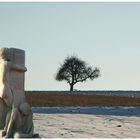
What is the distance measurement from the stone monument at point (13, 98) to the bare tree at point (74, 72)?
232 ft

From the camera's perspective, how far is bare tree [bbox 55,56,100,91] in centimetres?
8515

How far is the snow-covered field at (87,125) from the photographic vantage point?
658 inches

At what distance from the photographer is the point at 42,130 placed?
1717cm

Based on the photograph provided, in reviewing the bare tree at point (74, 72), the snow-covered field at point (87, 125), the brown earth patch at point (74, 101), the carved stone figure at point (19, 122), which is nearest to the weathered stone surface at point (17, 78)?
the carved stone figure at point (19, 122)

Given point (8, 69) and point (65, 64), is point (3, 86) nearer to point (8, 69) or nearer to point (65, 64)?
point (8, 69)

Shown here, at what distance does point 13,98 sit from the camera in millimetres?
13805

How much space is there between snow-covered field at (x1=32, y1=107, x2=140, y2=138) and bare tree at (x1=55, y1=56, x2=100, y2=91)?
60.8 m

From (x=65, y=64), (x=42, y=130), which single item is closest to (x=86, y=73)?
(x=65, y=64)

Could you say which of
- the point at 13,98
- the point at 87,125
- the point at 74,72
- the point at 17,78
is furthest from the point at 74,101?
the point at 74,72

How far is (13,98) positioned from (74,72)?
2819 inches

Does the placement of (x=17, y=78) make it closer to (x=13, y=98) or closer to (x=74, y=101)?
(x=13, y=98)

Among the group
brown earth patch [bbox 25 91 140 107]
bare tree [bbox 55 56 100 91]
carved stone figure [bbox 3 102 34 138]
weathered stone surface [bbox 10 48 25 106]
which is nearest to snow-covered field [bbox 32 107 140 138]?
carved stone figure [bbox 3 102 34 138]

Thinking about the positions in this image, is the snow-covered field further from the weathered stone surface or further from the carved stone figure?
the weathered stone surface

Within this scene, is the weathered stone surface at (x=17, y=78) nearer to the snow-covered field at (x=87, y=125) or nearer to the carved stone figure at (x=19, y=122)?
the carved stone figure at (x=19, y=122)
